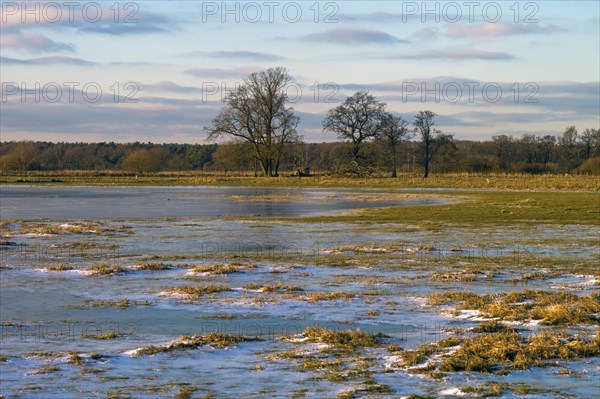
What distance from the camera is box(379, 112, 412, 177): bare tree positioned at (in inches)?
3727

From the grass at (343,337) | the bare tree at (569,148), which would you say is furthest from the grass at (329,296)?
the bare tree at (569,148)

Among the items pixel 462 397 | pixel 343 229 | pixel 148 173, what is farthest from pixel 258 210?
pixel 148 173

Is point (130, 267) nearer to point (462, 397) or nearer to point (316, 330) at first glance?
point (316, 330)

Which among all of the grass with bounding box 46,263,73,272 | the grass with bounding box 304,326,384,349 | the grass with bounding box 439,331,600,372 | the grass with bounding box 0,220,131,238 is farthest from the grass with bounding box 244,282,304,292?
the grass with bounding box 0,220,131,238

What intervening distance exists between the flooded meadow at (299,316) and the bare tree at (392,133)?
68806 millimetres

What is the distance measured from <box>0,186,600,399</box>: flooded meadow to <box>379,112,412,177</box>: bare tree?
68806 millimetres

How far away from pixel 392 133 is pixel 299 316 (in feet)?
282

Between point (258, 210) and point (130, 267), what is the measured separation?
72.2 ft

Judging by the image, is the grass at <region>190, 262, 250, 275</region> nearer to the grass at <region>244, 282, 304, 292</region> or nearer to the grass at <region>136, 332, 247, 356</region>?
the grass at <region>244, 282, 304, 292</region>

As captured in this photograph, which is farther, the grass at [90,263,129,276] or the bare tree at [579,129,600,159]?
the bare tree at [579,129,600,159]

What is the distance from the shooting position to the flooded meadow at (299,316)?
916 centimetres

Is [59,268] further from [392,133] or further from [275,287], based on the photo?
[392,133]

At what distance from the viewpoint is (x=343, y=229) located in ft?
96.8

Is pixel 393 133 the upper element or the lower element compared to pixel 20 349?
upper
